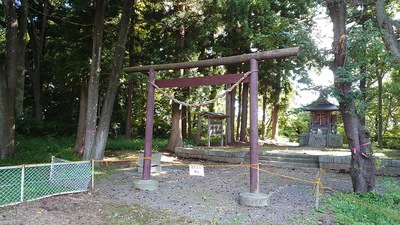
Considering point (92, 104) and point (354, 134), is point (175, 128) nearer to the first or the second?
point (92, 104)

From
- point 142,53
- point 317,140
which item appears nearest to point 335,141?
point 317,140

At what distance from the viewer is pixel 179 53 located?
529 inches

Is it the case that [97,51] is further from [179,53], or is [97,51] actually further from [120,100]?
[120,100]

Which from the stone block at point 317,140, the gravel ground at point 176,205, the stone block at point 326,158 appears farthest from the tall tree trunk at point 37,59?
the stone block at point 317,140

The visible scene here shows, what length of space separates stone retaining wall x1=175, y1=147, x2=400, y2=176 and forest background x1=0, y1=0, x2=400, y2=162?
1910mm

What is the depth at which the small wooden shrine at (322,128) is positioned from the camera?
17203 millimetres

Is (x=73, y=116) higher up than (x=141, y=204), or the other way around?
(x=73, y=116)

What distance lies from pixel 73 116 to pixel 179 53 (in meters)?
9.93

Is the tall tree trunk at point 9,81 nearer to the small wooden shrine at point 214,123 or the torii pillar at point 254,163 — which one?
the torii pillar at point 254,163

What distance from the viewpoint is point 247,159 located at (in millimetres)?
11891

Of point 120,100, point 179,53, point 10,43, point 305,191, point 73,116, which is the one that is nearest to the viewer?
point 305,191

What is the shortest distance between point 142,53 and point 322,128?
11687 mm

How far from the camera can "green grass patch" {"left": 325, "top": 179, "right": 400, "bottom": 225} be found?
14.9 feet

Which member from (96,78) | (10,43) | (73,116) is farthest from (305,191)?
(73,116)
